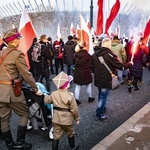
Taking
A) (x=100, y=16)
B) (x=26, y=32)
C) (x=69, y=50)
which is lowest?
(x=69, y=50)

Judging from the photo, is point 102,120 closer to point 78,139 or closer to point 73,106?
point 78,139

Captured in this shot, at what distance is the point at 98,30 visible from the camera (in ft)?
20.6

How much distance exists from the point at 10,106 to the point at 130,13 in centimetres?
4200

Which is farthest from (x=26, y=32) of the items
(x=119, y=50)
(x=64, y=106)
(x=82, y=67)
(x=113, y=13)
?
(x=119, y=50)

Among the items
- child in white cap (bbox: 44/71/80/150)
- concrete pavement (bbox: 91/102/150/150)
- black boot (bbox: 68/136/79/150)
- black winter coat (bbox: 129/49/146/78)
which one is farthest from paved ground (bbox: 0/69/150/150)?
child in white cap (bbox: 44/71/80/150)

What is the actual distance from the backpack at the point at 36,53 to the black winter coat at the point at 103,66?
6.25 ft

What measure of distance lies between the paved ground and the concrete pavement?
29cm

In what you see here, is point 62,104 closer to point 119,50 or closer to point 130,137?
point 130,137

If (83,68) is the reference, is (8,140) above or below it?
below

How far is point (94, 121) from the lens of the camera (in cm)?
485

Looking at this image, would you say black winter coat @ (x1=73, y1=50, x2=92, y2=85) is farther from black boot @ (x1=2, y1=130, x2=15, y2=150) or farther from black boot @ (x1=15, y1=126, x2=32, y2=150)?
black boot @ (x1=2, y1=130, x2=15, y2=150)

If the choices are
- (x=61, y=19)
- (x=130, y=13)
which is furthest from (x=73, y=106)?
(x=130, y=13)

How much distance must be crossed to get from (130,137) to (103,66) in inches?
54.6

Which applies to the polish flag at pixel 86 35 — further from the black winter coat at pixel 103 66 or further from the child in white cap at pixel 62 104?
the child in white cap at pixel 62 104
